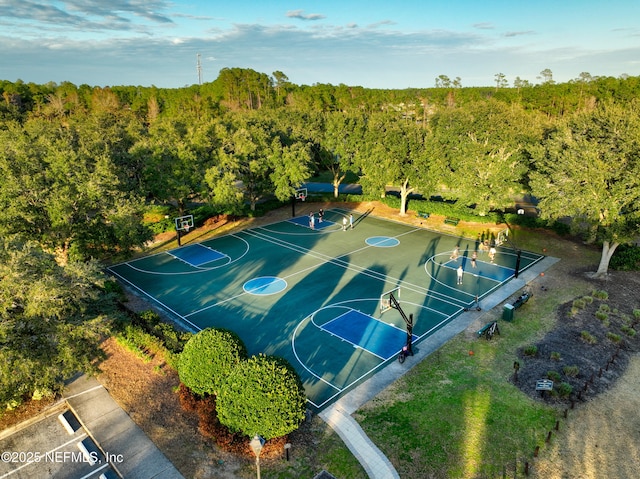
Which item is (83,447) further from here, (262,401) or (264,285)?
(264,285)

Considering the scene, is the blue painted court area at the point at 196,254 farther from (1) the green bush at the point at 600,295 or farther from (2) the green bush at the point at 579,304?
(1) the green bush at the point at 600,295

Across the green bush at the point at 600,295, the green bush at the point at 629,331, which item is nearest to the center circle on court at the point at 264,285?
the green bush at the point at 629,331

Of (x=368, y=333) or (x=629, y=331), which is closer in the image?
(x=629, y=331)

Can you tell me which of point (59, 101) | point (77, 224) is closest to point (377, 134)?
point (77, 224)

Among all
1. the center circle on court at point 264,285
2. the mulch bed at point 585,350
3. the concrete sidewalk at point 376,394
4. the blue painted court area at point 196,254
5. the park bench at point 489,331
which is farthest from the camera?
the blue painted court area at point 196,254

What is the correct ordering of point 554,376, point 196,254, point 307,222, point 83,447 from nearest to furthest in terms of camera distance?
point 83,447, point 554,376, point 196,254, point 307,222

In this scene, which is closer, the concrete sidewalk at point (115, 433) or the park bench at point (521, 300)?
the concrete sidewalk at point (115, 433)

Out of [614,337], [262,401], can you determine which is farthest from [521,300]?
[262,401]

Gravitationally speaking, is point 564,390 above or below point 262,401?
below
